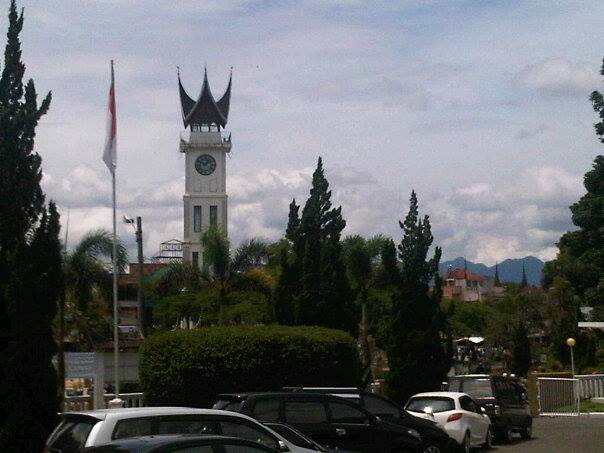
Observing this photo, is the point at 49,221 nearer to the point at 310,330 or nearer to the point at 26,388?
the point at 26,388

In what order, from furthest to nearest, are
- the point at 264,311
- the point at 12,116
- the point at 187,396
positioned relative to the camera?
the point at 264,311, the point at 187,396, the point at 12,116

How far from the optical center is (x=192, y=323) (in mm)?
53750

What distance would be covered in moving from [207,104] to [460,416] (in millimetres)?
77736

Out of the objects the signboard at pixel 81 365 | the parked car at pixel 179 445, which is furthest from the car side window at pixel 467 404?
the parked car at pixel 179 445

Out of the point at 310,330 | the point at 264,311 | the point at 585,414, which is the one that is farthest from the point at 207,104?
the point at 310,330

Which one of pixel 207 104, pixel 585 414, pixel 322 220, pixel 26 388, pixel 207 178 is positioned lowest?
pixel 585 414

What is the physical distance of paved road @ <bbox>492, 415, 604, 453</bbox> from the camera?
78.3 feet

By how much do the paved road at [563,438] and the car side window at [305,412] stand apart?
829 cm

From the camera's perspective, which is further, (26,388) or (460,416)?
(460,416)

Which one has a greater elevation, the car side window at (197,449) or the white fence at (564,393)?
the car side window at (197,449)

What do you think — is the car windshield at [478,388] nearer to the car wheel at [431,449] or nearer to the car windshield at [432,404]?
the car windshield at [432,404]

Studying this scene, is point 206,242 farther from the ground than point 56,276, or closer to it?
farther from the ground

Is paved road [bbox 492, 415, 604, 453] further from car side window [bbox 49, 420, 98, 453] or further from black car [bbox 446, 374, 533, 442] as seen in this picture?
car side window [bbox 49, 420, 98, 453]

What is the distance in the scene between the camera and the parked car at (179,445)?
9578 mm
